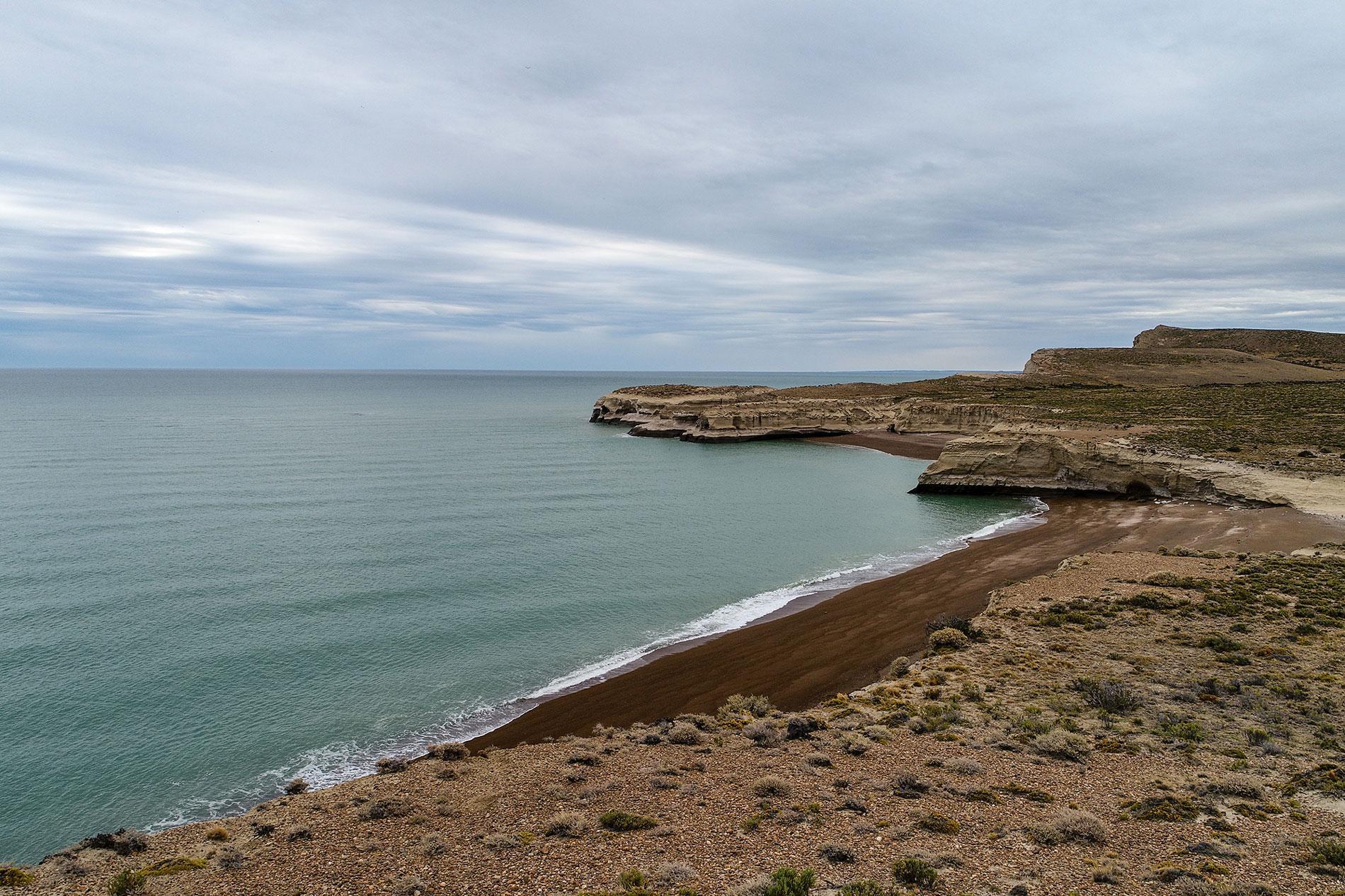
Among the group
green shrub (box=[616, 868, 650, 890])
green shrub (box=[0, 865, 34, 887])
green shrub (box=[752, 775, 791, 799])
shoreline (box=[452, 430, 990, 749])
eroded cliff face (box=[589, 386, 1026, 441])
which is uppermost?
eroded cliff face (box=[589, 386, 1026, 441])

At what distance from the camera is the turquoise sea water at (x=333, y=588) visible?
14.9 m

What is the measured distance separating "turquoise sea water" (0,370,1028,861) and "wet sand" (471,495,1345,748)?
169 centimetres

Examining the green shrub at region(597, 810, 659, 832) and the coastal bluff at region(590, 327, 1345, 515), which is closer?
the green shrub at region(597, 810, 659, 832)

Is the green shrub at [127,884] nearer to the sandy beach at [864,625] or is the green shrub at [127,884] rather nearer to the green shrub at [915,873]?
the sandy beach at [864,625]

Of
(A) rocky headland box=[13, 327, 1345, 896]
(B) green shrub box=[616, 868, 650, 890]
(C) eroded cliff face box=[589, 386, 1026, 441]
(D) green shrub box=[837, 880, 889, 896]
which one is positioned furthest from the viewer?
(C) eroded cliff face box=[589, 386, 1026, 441]

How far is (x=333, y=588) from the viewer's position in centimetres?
2530

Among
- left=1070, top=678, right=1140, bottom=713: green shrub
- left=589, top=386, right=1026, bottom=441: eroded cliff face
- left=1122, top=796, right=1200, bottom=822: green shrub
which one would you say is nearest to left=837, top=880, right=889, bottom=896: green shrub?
left=1122, top=796, right=1200, bottom=822: green shrub

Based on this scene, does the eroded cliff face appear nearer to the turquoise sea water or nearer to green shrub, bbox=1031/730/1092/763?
the turquoise sea water

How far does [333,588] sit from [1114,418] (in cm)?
5884

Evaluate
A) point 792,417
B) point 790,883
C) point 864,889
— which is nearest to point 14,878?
point 790,883

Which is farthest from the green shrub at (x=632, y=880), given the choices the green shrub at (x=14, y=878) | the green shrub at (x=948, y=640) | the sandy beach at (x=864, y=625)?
the green shrub at (x=948, y=640)

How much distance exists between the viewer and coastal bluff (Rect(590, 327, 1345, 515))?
1510 inches

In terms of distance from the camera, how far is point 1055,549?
30062 mm

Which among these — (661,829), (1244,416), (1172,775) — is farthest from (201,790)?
(1244,416)
